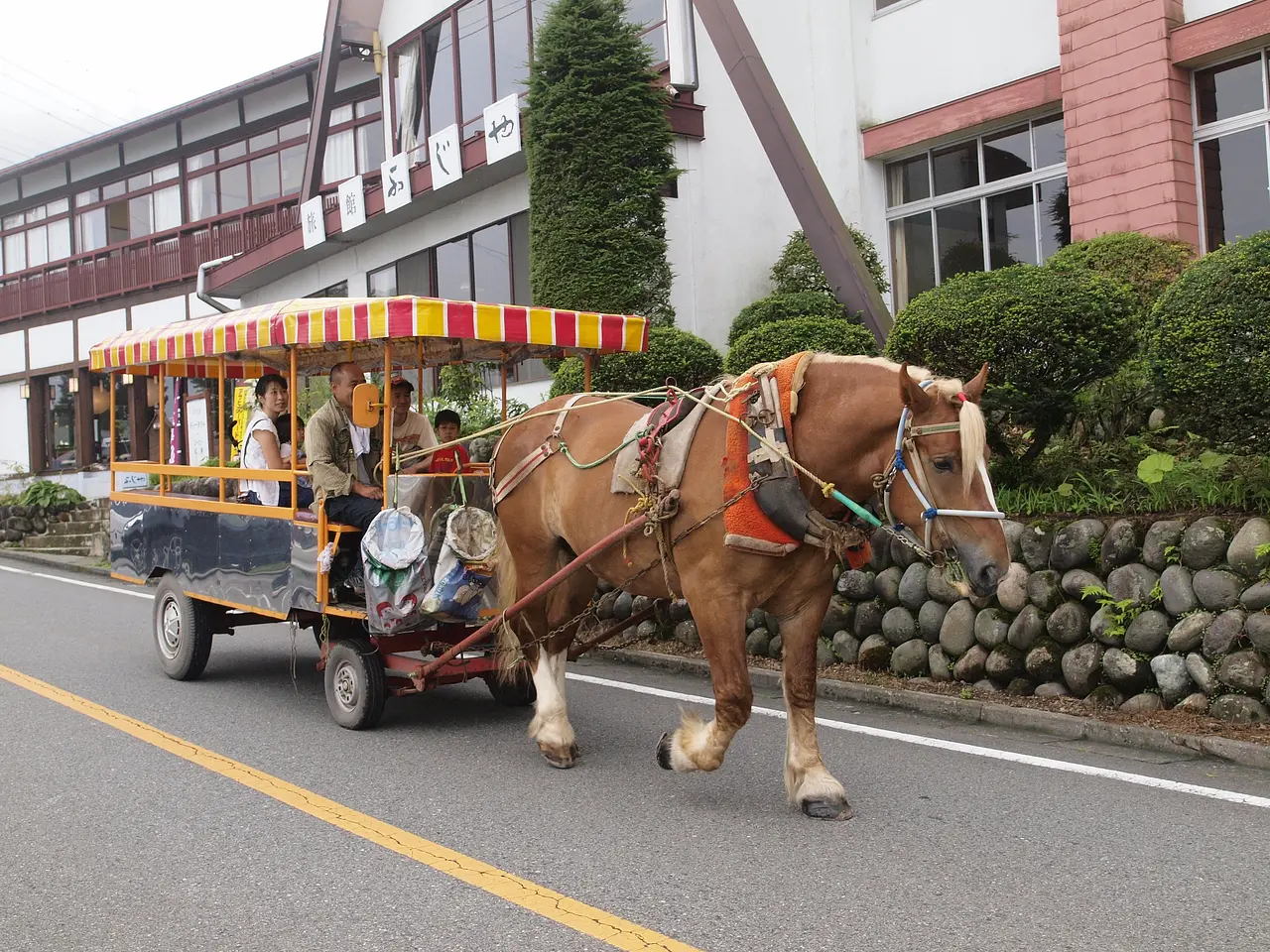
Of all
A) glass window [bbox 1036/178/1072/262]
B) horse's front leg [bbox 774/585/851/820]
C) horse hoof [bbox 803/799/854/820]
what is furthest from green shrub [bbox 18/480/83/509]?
horse hoof [bbox 803/799/854/820]

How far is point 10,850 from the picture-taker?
4.56 metres

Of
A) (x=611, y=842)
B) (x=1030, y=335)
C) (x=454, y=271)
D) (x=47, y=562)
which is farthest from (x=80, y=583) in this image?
(x=1030, y=335)

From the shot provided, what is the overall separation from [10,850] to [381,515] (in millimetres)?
2435

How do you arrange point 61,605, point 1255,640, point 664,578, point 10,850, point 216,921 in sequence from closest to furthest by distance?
1. point 216,921
2. point 10,850
3. point 664,578
4. point 1255,640
5. point 61,605

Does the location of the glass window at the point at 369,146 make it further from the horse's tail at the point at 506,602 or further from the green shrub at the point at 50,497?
the horse's tail at the point at 506,602

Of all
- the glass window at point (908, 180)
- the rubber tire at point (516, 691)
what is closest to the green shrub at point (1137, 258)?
the glass window at point (908, 180)

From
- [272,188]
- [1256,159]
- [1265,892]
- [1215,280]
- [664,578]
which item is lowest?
[1265,892]

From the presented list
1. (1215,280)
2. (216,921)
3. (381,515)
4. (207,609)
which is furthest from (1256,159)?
(216,921)

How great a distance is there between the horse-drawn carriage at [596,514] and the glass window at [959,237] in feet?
29.1

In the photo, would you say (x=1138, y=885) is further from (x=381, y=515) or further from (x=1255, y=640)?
(x=381, y=515)

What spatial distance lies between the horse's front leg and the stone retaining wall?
1.11m

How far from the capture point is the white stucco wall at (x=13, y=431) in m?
29.6

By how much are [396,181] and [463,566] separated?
1218 cm

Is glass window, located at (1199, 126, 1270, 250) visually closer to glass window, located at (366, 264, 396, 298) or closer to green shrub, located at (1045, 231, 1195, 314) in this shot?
green shrub, located at (1045, 231, 1195, 314)
